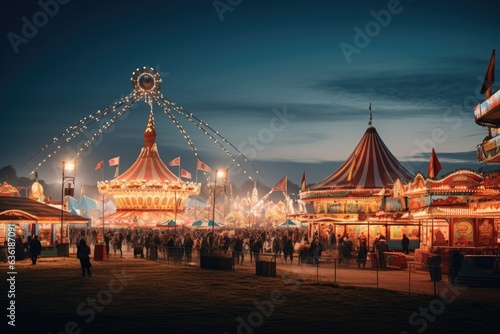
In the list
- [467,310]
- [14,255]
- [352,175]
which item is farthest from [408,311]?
[352,175]

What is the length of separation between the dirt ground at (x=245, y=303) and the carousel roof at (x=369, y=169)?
20.1m

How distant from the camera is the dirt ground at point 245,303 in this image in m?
13.4

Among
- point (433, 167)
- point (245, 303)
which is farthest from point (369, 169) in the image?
point (245, 303)

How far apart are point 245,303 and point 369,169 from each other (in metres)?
30.1

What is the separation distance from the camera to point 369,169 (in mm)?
45344

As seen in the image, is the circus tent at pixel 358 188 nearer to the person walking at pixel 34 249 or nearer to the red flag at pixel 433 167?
the red flag at pixel 433 167

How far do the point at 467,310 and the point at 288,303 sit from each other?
4386mm

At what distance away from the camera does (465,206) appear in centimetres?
2894

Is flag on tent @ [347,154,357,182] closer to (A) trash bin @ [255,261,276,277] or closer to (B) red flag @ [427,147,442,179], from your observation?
(B) red flag @ [427,147,442,179]

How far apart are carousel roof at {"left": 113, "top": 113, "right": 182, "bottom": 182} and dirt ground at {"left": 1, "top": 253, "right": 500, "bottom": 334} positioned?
38624 millimetres

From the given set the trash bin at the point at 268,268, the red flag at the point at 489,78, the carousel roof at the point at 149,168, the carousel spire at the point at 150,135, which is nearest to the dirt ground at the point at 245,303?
the trash bin at the point at 268,268

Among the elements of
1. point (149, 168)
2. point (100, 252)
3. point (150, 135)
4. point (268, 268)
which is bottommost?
point (268, 268)

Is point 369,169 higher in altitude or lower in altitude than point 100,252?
higher

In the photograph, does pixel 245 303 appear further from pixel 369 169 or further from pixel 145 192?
pixel 145 192
